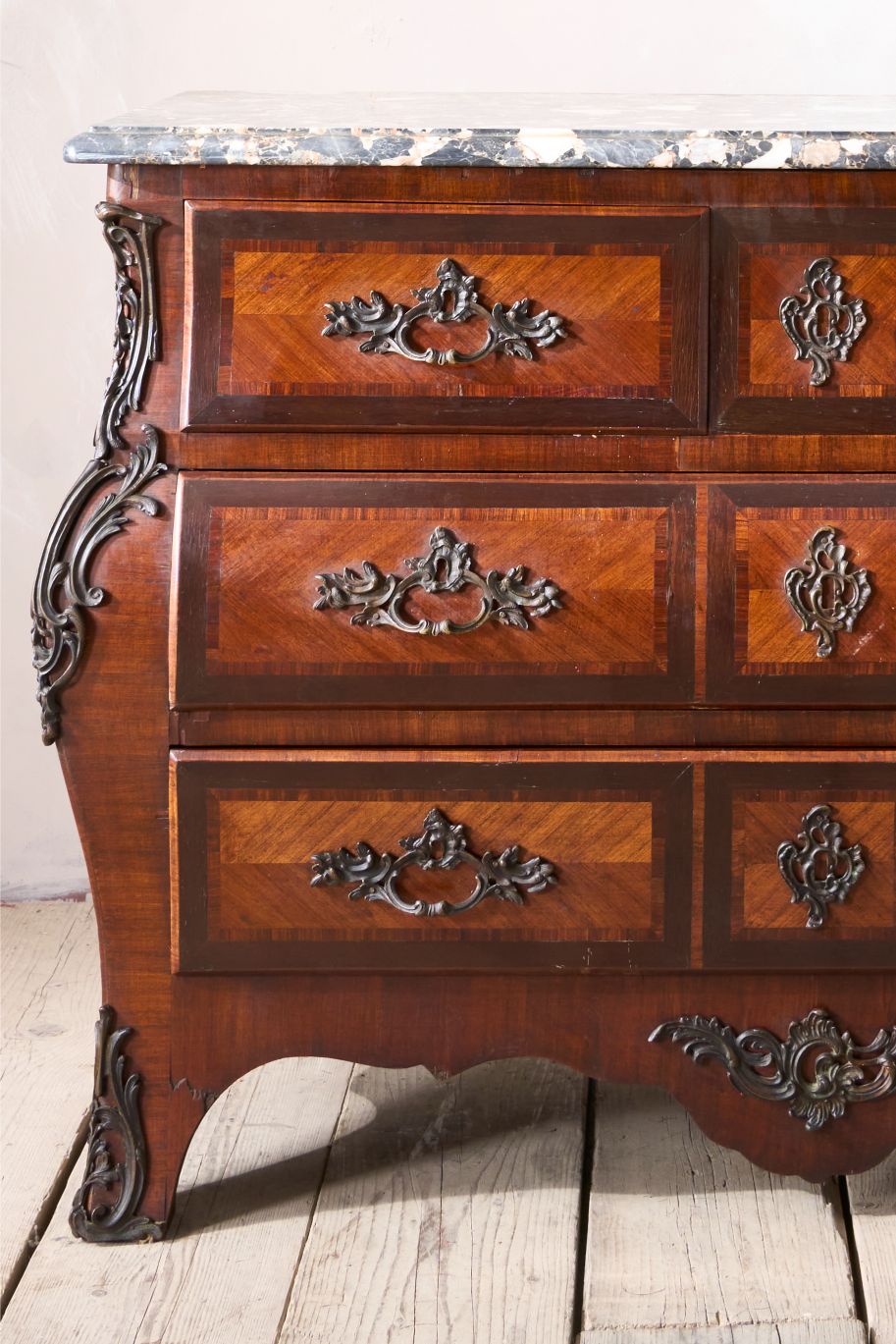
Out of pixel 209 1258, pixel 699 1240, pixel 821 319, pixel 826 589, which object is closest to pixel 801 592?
pixel 826 589

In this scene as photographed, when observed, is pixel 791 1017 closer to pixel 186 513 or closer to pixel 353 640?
pixel 353 640

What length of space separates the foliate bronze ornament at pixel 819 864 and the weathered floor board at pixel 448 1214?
15.3 inches

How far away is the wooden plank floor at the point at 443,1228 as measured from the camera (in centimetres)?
117

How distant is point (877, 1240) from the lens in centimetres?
128

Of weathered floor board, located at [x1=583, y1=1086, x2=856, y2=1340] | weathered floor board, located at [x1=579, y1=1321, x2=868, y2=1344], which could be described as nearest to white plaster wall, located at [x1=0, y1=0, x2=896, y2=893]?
weathered floor board, located at [x1=583, y1=1086, x2=856, y2=1340]

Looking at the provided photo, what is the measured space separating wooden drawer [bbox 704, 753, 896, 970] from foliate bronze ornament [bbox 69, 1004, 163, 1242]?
0.54 metres

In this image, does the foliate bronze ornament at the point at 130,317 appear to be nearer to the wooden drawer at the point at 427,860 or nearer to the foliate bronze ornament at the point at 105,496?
the foliate bronze ornament at the point at 105,496

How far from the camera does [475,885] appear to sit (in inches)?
48.1

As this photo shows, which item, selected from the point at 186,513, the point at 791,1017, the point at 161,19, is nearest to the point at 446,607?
the point at 186,513

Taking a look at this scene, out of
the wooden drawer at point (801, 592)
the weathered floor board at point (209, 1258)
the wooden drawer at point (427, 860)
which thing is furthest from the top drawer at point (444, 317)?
the weathered floor board at point (209, 1258)

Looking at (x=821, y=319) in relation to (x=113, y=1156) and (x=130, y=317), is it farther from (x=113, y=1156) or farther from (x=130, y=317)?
(x=113, y=1156)

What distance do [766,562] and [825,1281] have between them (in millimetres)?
633

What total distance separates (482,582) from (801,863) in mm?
374

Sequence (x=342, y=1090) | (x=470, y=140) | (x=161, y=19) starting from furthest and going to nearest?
(x=161, y=19), (x=342, y=1090), (x=470, y=140)
